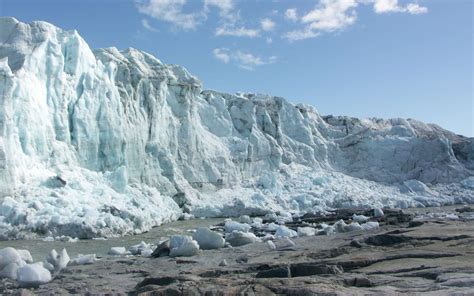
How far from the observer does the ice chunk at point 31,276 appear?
7766 mm

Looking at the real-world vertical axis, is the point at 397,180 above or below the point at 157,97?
below

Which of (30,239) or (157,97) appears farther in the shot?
(157,97)

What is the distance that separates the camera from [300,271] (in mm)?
6965

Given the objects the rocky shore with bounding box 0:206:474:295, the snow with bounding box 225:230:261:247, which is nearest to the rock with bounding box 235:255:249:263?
the rocky shore with bounding box 0:206:474:295

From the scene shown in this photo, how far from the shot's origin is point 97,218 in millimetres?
18406

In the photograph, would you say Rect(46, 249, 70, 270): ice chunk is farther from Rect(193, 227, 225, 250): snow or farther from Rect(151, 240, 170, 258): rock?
Rect(193, 227, 225, 250): snow

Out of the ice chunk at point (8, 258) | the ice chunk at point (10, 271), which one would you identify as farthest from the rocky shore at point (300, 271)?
the ice chunk at point (8, 258)

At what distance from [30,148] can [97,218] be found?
4664 mm

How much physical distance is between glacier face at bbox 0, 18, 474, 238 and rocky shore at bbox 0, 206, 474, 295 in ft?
30.3

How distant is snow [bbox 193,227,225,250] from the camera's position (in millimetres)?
11492

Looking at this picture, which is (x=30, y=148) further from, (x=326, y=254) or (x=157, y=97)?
(x=326, y=254)

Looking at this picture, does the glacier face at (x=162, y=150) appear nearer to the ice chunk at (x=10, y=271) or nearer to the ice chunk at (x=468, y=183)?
the ice chunk at (x=468, y=183)

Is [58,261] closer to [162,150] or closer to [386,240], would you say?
[386,240]

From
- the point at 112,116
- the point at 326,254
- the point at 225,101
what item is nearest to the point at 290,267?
the point at 326,254
